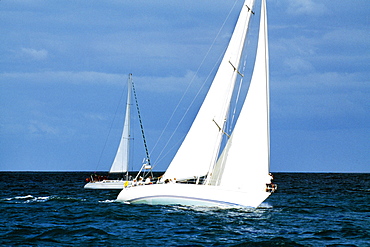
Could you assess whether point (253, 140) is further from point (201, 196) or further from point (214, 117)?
point (201, 196)

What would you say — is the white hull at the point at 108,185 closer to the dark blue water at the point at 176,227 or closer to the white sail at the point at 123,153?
the white sail at the point at 123,153

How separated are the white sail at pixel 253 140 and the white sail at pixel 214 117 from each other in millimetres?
1162

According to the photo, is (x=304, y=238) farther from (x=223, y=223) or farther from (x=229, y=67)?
(x=229, y=67)

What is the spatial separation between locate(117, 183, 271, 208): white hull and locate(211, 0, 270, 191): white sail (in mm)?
680

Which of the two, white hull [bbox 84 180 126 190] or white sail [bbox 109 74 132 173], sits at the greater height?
white sail [bbox 109 74 132 173]

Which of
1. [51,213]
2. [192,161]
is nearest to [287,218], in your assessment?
[192,161]

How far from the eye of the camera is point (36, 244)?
19.0 m

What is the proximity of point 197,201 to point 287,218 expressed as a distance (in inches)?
180

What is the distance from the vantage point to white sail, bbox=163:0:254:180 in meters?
30.9

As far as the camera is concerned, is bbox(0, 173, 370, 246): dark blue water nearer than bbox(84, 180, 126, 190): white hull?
Yes

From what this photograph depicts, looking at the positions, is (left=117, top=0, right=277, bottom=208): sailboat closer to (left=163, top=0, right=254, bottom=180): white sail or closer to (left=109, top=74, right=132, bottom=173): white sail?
(left=163, top=0, right=254, bottom=180): white sail

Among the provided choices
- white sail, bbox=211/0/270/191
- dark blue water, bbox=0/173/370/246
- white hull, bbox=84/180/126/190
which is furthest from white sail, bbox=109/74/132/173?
white sail, bbox=211/0/270/191

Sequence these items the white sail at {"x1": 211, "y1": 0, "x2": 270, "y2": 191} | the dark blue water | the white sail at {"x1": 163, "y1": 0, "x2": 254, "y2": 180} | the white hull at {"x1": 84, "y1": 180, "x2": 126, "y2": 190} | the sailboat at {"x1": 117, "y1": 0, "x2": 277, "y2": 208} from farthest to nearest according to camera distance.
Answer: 1. the white hull at {"x1": 84, "y1": 180, "x2": 126, "y2": 190}
2. the white sail at {"x1": 163, "y1": 0, "x2": 254, "y2": 180}
3. the white sail at {"x1": 211, "y1": 0, "x2": 270, "y2": 191}
4. the sailboat at {"x1": 117, "y1": 0, "x2": 277, "y2": 208}
5. the dark blue water

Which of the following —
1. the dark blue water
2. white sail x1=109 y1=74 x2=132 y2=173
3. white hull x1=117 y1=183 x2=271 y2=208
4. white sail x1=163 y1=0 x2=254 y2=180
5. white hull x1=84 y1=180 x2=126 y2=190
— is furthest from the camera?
white sail x1=109 y1=74 x2=132 y2=173
